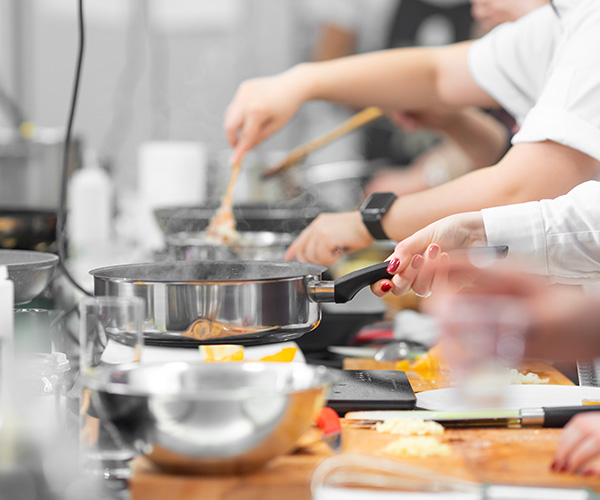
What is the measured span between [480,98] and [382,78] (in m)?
0.20

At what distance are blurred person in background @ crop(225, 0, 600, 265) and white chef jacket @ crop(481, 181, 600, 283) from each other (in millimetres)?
129

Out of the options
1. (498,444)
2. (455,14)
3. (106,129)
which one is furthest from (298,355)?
(455,14)

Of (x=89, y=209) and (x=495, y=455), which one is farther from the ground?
(x=89, y=209)

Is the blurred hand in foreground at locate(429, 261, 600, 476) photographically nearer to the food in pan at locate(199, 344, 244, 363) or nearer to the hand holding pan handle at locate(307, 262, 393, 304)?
the hand holding pan handle at locate(307, 262, 393, 304)

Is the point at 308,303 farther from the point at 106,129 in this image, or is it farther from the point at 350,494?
the point at 106,129

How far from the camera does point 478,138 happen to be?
6.93 feet

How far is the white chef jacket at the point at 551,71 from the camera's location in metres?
1.16

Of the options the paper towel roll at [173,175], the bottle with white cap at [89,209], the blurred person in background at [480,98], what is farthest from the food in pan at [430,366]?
the paper towel roll at [173,175]

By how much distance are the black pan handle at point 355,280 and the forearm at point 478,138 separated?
115 cm

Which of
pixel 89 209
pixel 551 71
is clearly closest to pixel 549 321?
pixel 551 71

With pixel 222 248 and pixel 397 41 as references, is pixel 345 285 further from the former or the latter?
pixel 397 41

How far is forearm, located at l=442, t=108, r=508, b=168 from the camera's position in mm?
2066

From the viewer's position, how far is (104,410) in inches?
27.0

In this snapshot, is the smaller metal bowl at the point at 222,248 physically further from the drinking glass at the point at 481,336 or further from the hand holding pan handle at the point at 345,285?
the drinking glass at the point at 481,336
